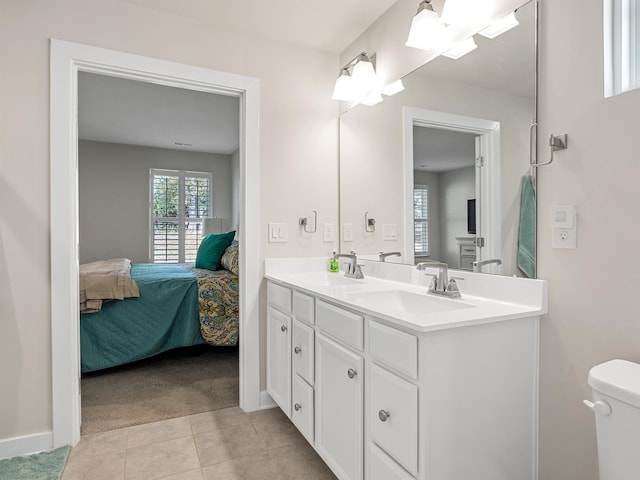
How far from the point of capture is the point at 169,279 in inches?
125

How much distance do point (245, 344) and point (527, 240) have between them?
1.66m

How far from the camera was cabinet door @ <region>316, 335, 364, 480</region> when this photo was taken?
4.57 ft

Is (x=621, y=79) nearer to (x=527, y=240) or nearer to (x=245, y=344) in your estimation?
(x=527, y=240)

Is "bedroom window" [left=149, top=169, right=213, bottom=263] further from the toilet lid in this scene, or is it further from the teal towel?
the toilet lid

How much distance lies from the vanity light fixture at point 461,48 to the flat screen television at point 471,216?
2.10 feet

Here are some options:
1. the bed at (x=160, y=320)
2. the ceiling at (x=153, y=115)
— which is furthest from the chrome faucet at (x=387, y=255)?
the ceiling at (x=153, y=115)

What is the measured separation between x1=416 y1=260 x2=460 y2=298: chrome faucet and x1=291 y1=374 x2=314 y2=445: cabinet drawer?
725 mm

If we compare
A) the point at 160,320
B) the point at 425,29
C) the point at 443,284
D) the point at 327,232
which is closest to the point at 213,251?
the point at 160,320

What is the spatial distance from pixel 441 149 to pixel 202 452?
1.87m

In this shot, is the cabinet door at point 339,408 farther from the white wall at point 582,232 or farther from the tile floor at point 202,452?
the white wall at point 582,232

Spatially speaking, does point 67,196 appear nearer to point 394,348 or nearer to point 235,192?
point 394,348

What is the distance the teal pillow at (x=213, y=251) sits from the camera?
3.90 meters

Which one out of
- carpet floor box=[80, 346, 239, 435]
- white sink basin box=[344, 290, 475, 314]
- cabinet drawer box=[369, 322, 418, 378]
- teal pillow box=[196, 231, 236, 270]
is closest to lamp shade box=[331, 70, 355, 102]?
white sink basin box=[344, 290, 475, 314]

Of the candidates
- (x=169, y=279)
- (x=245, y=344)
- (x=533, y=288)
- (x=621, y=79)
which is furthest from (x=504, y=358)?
(x=169, y=279)
